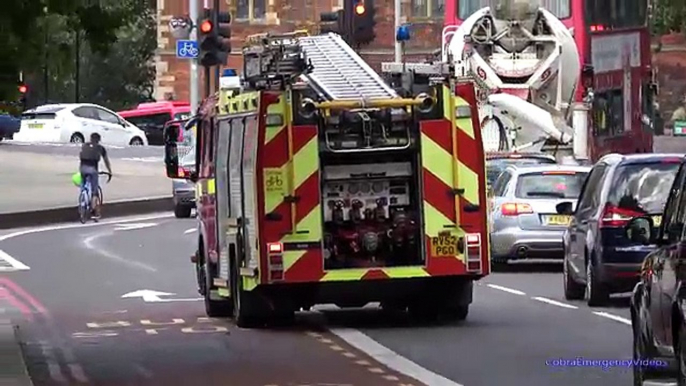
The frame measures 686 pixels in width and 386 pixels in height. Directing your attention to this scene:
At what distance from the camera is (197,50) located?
4103cm

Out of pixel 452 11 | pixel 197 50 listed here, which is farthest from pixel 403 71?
pixel 197 50

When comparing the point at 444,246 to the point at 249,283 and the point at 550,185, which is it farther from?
the point at 550,185

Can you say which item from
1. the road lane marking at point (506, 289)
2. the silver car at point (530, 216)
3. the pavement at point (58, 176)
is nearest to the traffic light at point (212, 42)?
the pavement at point (58, 176)

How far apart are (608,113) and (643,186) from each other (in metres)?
16.5

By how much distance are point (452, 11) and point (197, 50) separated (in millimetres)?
5667

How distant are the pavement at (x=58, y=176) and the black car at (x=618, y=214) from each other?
23356 millimetres

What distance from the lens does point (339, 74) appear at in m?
19.9

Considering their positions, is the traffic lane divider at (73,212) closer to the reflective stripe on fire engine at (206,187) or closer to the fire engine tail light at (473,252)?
the reflective stripe on fire engine at (206,187)

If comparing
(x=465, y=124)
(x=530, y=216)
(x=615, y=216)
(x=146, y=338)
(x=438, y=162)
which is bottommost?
(x=146, y=338)

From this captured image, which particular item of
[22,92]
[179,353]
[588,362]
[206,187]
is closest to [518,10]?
[206,187]

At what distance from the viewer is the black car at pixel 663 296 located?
1148 cm

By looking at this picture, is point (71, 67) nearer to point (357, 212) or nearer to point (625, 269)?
point (357, 212)

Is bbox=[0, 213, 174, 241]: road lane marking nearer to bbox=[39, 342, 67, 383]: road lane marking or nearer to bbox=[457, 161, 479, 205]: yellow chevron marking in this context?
bbox=[39, 342, 67, 383]: road lane marking

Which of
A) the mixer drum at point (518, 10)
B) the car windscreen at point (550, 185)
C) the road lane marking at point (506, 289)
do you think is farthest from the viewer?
the mixer drum at point (518, 10)
